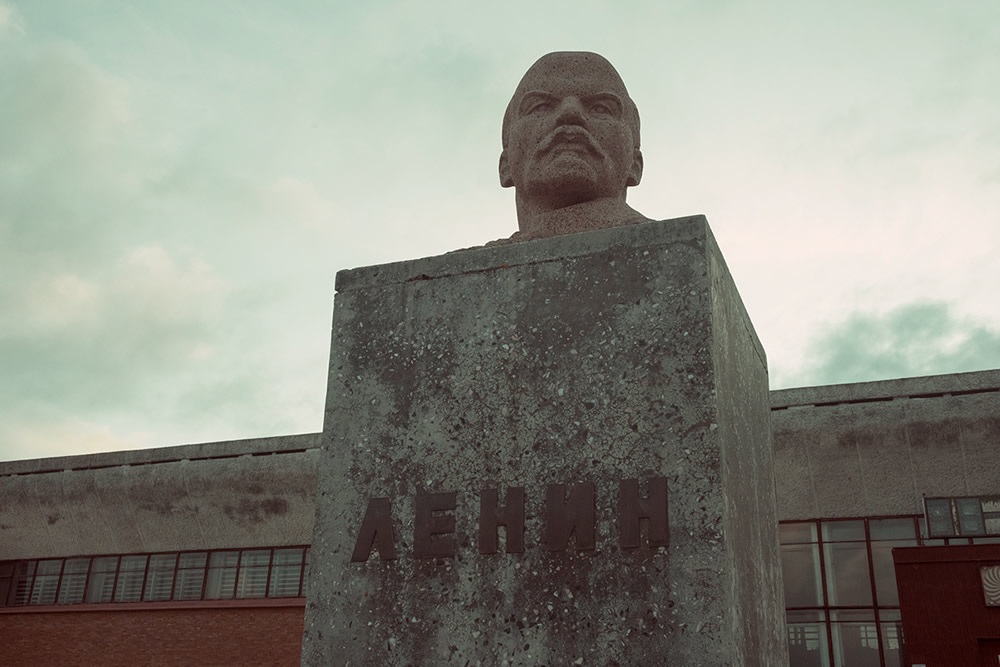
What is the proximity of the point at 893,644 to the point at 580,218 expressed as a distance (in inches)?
651

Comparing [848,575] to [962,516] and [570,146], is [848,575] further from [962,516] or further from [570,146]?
[570,146]

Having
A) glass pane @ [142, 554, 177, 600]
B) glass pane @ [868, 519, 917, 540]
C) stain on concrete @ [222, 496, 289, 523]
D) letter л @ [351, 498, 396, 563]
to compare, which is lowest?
letter л @ [351, 498, 396, 563]

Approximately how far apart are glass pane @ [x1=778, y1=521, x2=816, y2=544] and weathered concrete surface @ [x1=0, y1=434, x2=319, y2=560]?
10371 millimetres

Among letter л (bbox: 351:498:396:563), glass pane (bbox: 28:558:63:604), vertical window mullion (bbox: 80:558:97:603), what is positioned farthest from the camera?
glass pane (bbox: 28:558:63:604)

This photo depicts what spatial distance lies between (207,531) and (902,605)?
15476 millimetres

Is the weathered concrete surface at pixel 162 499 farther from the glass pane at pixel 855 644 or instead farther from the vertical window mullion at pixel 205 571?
the glass pane at pixel 855 644

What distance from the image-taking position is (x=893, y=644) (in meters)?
17.6

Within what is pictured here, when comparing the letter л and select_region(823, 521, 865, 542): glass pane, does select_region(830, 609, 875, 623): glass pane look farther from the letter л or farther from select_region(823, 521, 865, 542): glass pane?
the letter л

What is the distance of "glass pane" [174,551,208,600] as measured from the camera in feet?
72.8

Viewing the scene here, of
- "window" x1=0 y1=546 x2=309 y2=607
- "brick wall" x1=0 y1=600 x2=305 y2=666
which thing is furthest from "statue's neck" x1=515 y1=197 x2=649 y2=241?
"window" x1=0 y1=546 x2=309 y2=607

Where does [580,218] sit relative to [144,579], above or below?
below

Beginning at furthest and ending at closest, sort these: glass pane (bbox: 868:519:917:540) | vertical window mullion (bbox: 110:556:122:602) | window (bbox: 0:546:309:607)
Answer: vertical window mullion (bbox: 110:556:122:602)
window (bbox: 0:546:309:607)
glass pane (bbox: 868:519:917:540)

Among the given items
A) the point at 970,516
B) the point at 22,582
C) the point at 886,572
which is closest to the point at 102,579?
the point at 22,582

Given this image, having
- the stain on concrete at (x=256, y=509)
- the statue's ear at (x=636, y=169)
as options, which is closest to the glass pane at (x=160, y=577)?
the stain on concrete at (x=256, y=509)
